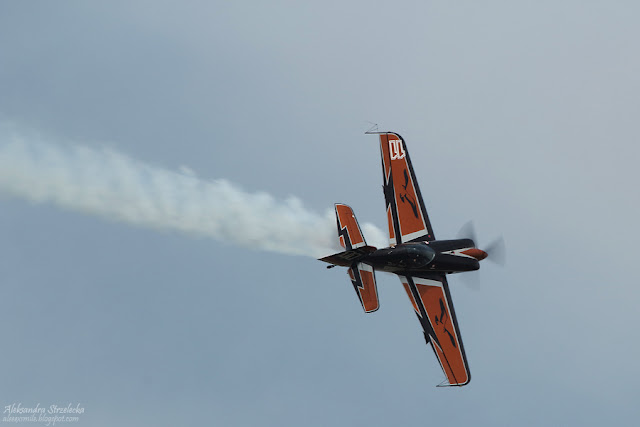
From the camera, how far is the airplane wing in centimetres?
4088

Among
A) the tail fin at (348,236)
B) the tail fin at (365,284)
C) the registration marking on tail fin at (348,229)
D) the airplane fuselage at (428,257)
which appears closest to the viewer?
the tail fin at (365,284)

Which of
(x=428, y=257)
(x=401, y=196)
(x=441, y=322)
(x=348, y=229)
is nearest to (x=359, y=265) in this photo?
(x=348, y=229)

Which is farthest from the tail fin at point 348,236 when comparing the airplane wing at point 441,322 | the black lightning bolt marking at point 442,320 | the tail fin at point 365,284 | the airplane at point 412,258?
the black lightning bolt marking at point 442,320

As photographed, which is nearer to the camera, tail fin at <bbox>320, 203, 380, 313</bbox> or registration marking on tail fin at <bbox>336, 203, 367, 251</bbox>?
tail fin at <bbox>320, 203, 380, 313</bbox>

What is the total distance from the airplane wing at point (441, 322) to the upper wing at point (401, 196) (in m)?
2.28

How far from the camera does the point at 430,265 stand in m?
42.4

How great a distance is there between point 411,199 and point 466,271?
14.2 ft

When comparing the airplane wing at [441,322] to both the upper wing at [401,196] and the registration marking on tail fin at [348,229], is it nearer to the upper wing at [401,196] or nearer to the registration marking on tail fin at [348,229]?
the upper wing at [401,196]

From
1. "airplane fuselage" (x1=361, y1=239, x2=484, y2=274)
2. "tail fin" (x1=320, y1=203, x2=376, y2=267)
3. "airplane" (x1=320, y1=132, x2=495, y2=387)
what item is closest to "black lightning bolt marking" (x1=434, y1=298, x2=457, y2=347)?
"airplane" (x1=320, y1=132, x2=495, y2=387)

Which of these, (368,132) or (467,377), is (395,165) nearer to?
(368,132)

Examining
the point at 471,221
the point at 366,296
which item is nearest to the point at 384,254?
the point at 366,296

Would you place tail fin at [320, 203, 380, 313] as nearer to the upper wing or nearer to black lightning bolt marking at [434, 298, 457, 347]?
the upper wing

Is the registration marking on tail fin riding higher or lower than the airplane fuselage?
higher

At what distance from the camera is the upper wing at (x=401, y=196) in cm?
4394
